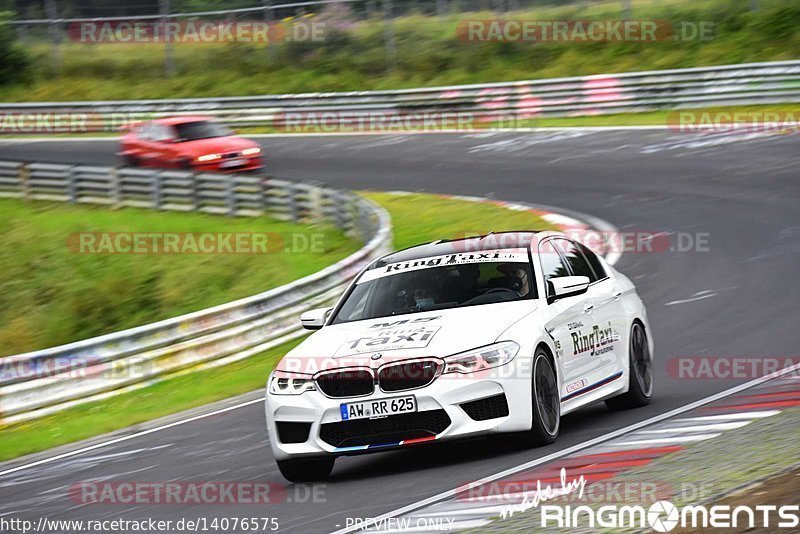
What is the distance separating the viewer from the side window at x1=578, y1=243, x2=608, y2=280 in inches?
411

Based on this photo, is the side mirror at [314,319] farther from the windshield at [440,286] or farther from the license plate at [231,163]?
the license plate at [231,163]

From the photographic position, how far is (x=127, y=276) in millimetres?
23312

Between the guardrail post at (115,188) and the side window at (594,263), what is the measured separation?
1968cm

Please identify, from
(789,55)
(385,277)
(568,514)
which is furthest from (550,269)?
(789,55)

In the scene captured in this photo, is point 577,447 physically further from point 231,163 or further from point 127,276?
point 231,163

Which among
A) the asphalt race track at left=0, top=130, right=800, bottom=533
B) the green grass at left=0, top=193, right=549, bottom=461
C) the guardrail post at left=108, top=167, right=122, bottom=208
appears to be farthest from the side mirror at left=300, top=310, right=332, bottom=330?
the guardrail post at left=108, top=167, right=122, bottom=208

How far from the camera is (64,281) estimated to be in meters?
23.9

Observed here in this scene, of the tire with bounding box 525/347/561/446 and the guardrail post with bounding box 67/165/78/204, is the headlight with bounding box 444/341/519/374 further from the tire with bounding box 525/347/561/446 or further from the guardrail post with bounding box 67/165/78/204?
the guardrail post with bounding box 67/165/78/204

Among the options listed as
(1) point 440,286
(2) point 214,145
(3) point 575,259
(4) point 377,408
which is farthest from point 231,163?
(4) point 377,408

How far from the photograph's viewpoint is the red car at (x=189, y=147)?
29.0 meters

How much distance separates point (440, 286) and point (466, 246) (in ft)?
2.18

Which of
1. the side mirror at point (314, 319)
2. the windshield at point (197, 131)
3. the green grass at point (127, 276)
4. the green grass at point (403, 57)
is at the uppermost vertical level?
the side mirror at point (314, 319)

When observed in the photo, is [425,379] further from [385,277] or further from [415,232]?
[415,232]

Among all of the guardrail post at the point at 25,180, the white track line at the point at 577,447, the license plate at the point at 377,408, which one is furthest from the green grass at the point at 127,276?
the license plate at the point at 377,408
